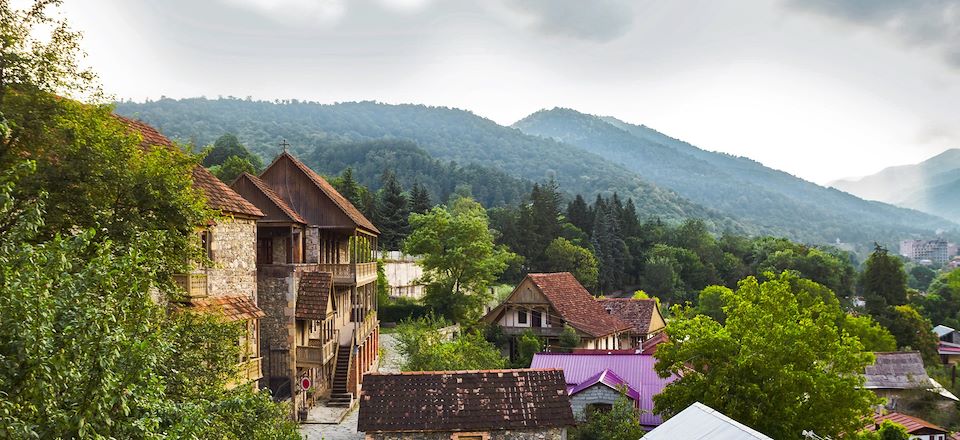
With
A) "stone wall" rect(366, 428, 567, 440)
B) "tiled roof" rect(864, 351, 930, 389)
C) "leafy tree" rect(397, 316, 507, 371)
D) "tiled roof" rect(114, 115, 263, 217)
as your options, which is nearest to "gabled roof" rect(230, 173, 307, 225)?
"tiled roof" rect(114, 115, 263, 217)

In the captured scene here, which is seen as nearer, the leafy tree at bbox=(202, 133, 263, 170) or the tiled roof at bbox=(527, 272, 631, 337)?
the tiled roof at bbox=(527, 272, 631, 337)

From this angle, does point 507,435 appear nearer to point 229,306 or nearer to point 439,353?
point 229,306

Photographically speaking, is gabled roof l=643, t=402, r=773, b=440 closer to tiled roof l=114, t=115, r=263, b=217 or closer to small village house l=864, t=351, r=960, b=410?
tiled roof l=114, t=115, r=263, b=217

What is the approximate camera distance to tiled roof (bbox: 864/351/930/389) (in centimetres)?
4919

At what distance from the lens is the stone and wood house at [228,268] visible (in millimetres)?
18562

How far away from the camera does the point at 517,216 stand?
97312mm

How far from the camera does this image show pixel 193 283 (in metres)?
17.9

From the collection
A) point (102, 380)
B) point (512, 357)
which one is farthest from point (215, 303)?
point (512, 357)

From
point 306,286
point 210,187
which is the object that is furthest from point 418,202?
point 210,187

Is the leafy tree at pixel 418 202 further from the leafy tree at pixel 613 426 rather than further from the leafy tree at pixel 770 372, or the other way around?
the leafy tree at pixel 770 372

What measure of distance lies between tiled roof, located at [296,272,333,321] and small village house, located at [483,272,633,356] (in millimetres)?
18877

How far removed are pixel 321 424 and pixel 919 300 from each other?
98807mm

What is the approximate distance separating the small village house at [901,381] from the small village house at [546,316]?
19.4 meters

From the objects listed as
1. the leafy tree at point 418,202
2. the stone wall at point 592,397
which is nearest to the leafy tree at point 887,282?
the leafy tree at point 418,202
